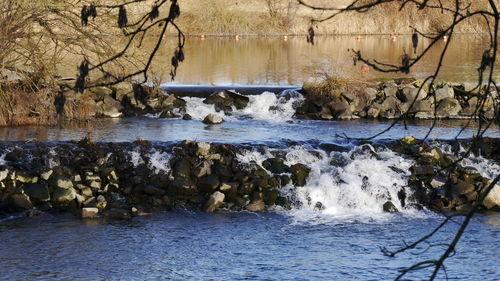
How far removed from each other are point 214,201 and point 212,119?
5.58 metres

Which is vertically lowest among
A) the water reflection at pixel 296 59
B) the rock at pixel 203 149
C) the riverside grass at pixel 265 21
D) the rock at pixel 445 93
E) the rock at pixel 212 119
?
the rock at pixel 203 149

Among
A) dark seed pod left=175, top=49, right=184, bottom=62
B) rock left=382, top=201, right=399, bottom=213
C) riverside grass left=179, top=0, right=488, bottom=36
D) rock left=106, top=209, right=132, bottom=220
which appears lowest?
rock left=382, top=201, right=399, bottom=213

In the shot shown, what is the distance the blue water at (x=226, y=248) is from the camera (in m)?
9.15

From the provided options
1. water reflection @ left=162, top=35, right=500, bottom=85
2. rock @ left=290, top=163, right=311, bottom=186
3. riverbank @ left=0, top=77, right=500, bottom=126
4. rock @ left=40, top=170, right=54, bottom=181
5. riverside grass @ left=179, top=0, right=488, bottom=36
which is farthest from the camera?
riverside grass @ left=179, top=0, right=488, bottom=36

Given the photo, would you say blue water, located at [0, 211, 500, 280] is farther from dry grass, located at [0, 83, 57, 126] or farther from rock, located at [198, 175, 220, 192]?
dry grass, located at [0, 83, 57, 126]

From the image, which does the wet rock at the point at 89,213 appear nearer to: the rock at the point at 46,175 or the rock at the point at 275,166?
the rock at the point at 46,175

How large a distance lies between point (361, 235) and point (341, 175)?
2.98m

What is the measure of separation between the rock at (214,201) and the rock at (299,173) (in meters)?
1.56

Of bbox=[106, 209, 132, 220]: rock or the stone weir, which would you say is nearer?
bbox=[106, 209, 132, 220]: rock

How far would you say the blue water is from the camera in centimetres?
915

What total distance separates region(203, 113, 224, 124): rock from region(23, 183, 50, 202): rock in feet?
18.6

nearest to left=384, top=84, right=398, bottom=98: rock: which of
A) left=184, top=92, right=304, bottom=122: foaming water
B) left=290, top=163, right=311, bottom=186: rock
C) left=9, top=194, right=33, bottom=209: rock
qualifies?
left=184, top=92, right=304, bottom=122: foaming water

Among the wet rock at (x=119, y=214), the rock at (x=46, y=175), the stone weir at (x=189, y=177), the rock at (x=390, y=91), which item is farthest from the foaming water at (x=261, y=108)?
the wet rock at (x=119, y=214)

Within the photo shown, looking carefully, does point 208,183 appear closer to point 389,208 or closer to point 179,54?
point 389,208
